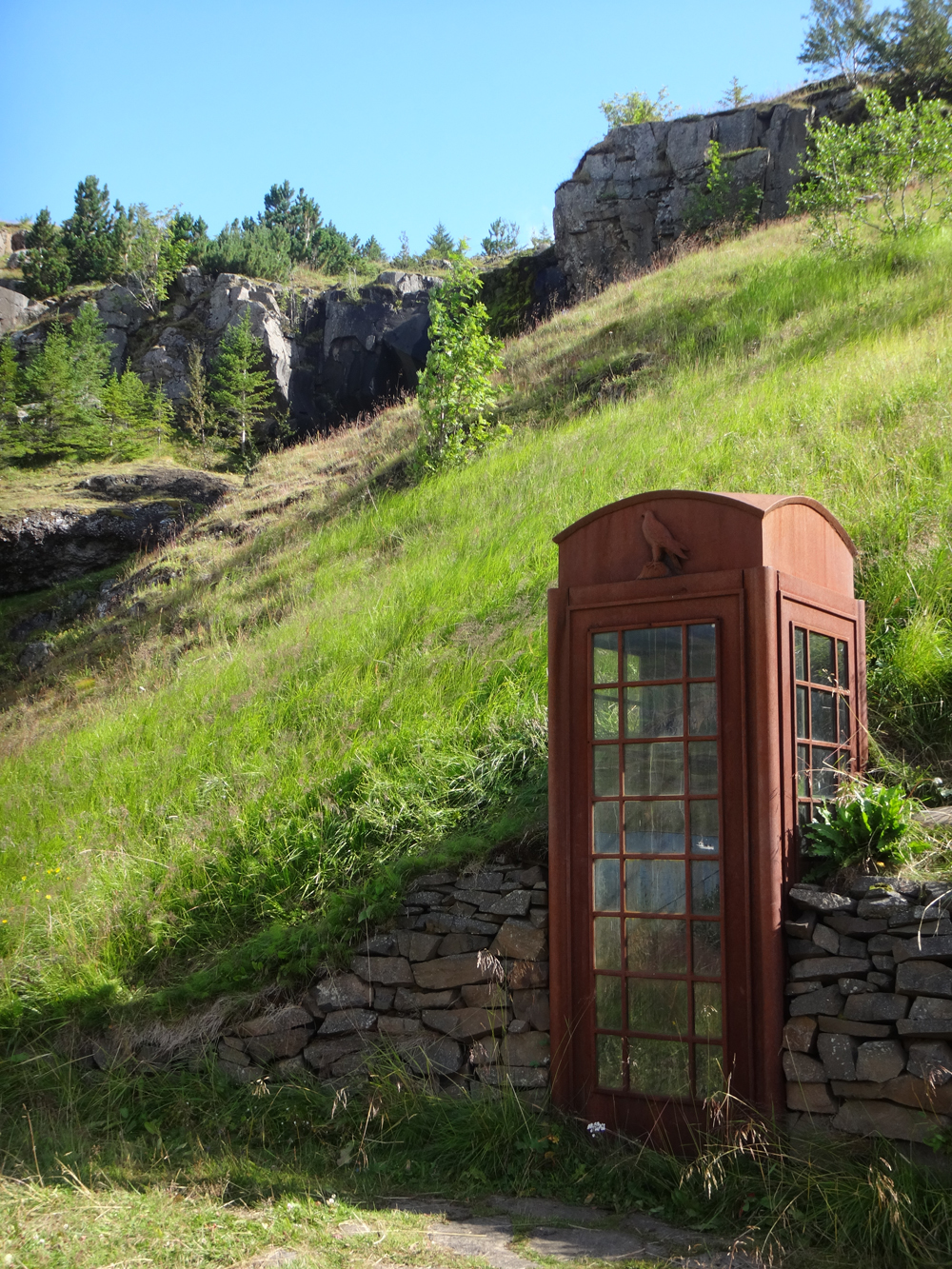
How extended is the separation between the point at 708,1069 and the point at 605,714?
1681mm

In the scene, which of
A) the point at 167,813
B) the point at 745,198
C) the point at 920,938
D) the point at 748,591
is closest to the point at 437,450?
the point at 167,813

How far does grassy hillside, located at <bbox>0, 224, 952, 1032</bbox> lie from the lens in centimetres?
589

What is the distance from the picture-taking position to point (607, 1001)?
4465 mm

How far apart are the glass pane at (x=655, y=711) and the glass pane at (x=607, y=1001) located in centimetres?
119

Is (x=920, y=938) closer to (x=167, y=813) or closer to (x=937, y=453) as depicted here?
(x=937, y=453)

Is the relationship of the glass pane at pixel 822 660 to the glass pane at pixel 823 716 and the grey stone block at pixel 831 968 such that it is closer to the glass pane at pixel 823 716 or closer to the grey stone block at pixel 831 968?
→ the glass pane at pixel 823 716

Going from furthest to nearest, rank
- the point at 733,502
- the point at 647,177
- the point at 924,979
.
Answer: the point at 647,177 → the point at 733,502 → the point at 924,979

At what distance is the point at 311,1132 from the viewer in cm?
494

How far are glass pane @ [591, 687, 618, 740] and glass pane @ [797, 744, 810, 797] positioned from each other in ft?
2.89

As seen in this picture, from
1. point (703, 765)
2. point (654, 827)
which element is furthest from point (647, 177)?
point (654, 827)

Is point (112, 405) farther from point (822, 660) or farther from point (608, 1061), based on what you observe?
point (608, 1061)

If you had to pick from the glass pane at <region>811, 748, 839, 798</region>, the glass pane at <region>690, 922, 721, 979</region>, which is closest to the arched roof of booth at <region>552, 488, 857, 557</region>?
the glass pane at <region>811, 748, 839, 798</region>

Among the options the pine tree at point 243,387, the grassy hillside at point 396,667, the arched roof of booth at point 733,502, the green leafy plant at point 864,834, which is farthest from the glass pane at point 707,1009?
the pine tree at point 243,387

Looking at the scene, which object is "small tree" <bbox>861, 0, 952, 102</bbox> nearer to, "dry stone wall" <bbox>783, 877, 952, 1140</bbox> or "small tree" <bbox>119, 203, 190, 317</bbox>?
"small tree" <bbox>119, 203, 190, 317</bbox>
